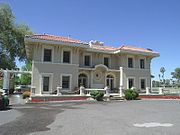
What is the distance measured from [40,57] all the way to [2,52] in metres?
19.3

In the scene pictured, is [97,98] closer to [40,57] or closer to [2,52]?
[40,57]

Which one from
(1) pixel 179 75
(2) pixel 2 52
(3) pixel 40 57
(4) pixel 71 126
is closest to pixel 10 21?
(2) pixel 2 52

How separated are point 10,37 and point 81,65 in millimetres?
17994

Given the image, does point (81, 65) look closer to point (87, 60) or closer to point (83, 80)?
point (87, 60)

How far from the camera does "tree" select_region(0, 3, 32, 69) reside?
34.6 m

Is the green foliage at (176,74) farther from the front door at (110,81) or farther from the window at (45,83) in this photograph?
the window at (45,83)

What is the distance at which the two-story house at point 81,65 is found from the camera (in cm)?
2247

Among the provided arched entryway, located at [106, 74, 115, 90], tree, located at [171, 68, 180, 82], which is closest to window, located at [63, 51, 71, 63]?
arched entryway, located at [106, 74, 115, 90]

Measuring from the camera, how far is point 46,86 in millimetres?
22641

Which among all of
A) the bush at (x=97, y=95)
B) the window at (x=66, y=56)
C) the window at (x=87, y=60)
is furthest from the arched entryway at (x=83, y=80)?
the bush at (x=97, y=95)

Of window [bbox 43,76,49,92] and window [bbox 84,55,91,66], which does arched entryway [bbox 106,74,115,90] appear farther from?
window [bbox 43,76,49,92]

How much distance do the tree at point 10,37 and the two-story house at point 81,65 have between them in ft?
34.5

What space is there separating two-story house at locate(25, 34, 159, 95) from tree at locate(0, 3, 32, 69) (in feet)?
34.5

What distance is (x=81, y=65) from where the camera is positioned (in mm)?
26141
